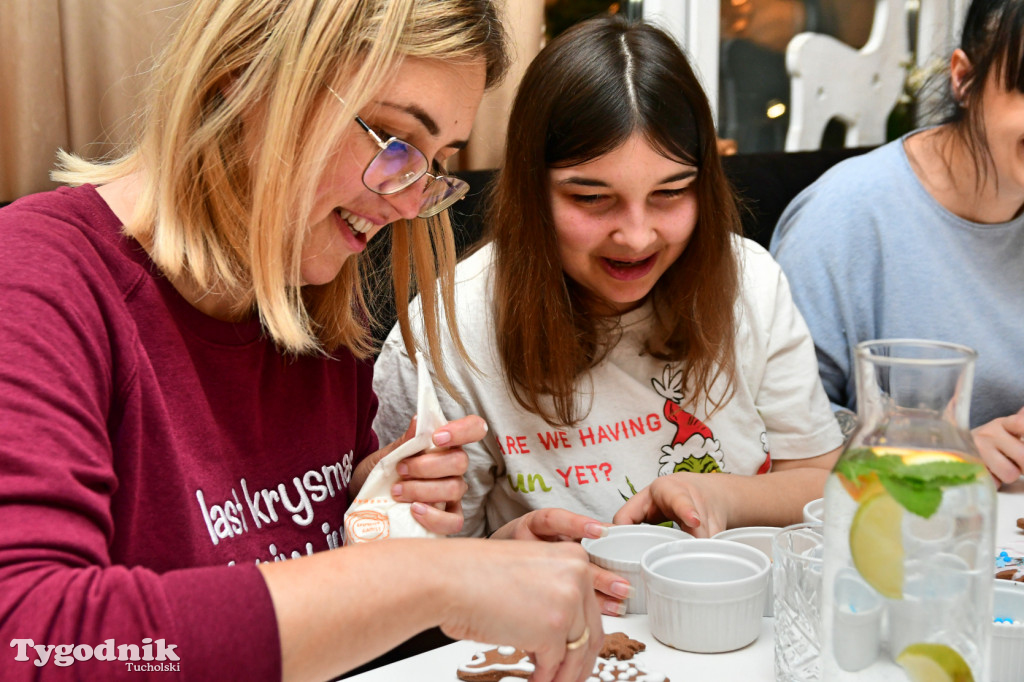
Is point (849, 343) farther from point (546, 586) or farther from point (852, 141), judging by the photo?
point (852, 141)

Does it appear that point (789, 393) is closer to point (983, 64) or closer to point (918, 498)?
point (983, 64)

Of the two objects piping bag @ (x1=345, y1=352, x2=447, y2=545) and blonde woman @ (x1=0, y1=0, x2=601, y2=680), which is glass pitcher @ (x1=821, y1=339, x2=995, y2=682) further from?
piping bag @ (x1=345, y1=352, x2=447, y2=545)

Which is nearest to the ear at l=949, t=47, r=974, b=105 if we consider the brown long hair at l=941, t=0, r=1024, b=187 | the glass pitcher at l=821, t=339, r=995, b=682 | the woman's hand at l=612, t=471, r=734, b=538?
the brown long hair at l=941, t=0, r=1024, b=187

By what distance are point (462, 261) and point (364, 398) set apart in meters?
0.38

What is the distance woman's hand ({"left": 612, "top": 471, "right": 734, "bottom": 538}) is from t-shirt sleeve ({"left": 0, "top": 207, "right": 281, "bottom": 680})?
0.62 m

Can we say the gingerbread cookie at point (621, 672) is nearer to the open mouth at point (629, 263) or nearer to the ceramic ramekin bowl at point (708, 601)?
the ceramic ramekin bowl at point (708, 601)

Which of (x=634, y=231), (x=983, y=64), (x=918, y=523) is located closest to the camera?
(x=918, y=523)

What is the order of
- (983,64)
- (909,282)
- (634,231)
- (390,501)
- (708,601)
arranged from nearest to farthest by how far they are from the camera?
(708,601), (390,501), (634,231), (983,64), (909,282)

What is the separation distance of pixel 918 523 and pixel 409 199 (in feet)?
2.19

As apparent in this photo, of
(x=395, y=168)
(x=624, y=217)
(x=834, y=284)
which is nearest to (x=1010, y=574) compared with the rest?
(x=624, y=217)

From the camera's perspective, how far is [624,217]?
1346 millimetres

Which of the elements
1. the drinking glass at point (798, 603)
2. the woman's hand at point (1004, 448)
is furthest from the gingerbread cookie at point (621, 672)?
the woman's hand at point (1004, 448)

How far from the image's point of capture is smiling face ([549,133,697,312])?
133 cm
